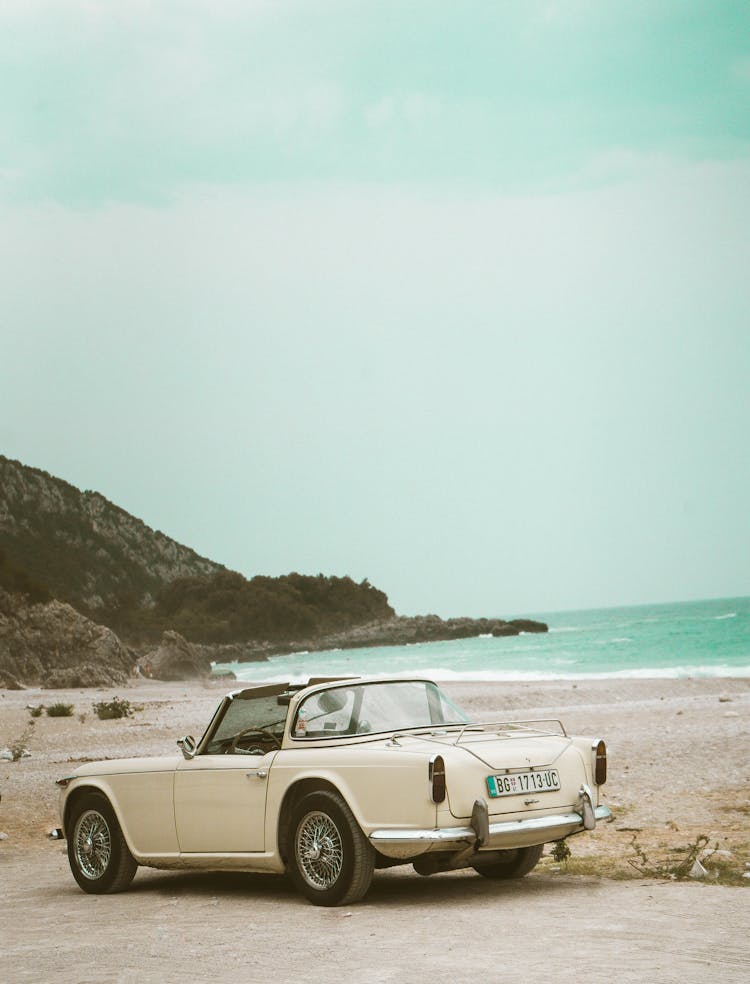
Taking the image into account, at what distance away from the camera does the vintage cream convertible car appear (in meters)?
8.28

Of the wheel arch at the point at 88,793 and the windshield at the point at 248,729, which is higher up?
the windshield at the point at 248,729

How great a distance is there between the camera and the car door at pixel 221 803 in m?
9.13

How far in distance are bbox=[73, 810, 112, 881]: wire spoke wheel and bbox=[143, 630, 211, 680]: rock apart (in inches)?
2341

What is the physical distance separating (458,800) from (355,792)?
68 centimetres

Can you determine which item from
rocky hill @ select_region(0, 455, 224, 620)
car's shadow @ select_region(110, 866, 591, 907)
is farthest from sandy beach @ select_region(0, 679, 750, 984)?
rocky hill @ select_region(0, 455, 224, 620)

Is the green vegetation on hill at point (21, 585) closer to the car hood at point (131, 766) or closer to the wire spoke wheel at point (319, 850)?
the car hood at point (131, 766)

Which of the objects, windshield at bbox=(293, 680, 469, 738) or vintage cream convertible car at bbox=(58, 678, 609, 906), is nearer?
vintage cream convertible car at bbox=(58, 678, 609, 906)

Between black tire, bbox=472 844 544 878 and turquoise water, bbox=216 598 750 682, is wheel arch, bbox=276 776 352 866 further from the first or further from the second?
turquoise water, bbox=216 598 750 682

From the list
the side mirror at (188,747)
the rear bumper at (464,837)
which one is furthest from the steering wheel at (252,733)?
the rear bumper at (464,837)

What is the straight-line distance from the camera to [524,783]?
8.57 metres

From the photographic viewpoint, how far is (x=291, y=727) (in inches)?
363

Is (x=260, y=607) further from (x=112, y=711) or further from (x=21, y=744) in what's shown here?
(x=21, y=744)

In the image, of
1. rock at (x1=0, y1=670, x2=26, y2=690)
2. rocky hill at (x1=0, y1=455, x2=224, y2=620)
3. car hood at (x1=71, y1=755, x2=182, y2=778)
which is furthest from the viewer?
rocky hill at (x1=0, y1=455, x2=224, y2=620)

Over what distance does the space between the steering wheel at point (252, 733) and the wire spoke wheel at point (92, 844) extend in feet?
4.25
